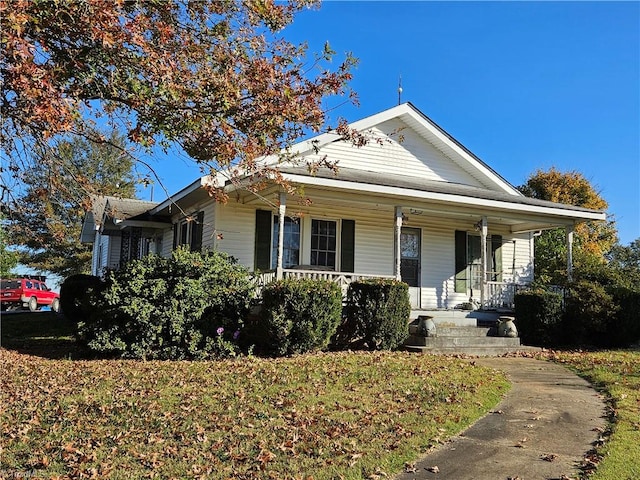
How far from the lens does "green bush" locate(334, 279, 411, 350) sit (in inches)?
431

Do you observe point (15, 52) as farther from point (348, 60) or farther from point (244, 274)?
point (244, 274)

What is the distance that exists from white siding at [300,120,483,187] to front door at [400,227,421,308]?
5.80 feet

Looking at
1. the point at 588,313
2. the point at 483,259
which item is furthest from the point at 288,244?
the point at 588,313

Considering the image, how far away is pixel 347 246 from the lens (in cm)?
1459

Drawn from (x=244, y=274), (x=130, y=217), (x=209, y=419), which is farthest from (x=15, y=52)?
(x=130, y=217)

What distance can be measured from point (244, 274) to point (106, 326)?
2.79 m

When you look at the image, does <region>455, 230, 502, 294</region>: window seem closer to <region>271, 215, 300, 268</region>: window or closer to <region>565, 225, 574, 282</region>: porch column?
<region>565, 225, 574, 282</region>: porch column

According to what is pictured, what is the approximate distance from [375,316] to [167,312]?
4.17m

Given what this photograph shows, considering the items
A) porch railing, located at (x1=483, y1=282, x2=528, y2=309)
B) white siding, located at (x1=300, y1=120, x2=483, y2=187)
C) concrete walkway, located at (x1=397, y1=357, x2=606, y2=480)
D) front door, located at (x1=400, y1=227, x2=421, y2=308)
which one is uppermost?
white siding, located at (x1=300, y1=120, x2=483, y2=187)

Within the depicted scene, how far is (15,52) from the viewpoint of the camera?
13.0 feet

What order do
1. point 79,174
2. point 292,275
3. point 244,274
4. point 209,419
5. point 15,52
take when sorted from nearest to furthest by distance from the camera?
point 15,52 → point 209,419 → point 79,174 → point 244,274 → point 292,275

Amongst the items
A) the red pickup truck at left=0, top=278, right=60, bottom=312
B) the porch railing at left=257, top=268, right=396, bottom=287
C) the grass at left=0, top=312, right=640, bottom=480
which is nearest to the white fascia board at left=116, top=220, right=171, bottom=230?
the porch railing at left=257, top=268, right=396, bottom=287

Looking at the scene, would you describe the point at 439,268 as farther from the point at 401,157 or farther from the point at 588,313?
the point at 588,313

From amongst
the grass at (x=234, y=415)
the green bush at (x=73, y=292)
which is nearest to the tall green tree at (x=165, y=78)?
the grass at (x=234, y=415)
